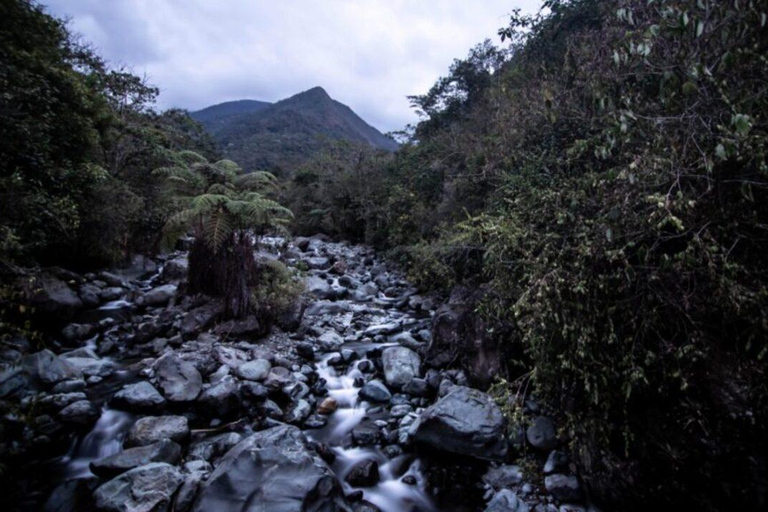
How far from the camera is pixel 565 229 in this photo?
3.88 m

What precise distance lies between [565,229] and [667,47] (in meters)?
1.96

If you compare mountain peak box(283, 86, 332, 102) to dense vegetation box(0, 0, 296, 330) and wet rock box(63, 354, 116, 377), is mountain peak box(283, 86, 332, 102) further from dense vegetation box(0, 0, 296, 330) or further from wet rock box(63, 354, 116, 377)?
wet rock box(63, 354, 116, 377)

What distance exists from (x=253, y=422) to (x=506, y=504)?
2954mm

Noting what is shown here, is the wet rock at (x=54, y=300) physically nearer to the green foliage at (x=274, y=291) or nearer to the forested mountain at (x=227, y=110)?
the green foliage at (x=274, y=291)

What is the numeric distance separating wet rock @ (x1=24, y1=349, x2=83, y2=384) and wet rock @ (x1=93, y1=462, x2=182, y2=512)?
7.77ft

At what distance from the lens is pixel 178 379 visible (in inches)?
191

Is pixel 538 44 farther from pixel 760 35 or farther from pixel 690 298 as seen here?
pixel 690 298

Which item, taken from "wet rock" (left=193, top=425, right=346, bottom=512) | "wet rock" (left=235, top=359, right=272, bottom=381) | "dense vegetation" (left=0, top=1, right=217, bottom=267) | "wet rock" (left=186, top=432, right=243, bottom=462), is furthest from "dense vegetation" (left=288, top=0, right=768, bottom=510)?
"dense vegetation" (left=0, top=1, right=217, bottom=267)

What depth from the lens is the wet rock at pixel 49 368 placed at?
4.61 metres

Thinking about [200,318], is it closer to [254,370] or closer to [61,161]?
[254,370]

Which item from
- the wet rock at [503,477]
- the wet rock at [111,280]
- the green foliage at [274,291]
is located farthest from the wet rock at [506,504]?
the wet rock at [111,280]

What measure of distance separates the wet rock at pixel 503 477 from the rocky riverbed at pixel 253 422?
1cm

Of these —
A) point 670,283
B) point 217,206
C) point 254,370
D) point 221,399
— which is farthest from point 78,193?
point 670,283

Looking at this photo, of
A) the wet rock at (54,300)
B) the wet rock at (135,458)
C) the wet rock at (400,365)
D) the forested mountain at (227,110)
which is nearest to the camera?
the wet rock at (135,458)
